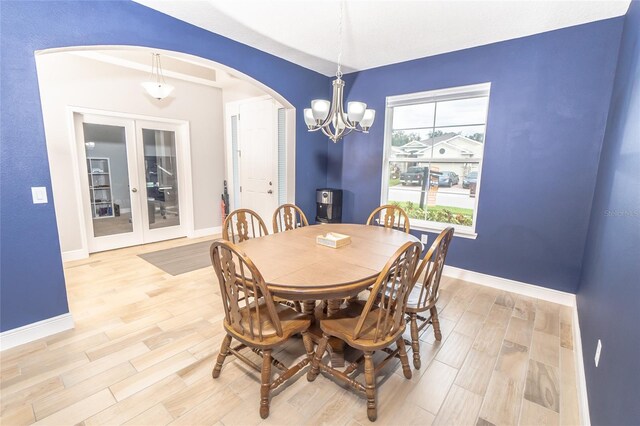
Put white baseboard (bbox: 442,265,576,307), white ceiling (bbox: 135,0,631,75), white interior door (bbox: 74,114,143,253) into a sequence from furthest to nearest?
white interior door (bbox: 74,114,143,253) → white baseboard (bbox: 442,265,576,307) → white ceiling (bbox: 135,0,631,75)

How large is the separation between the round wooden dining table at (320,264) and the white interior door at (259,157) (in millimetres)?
1908

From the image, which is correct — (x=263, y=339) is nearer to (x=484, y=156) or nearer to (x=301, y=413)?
(x=301, y=413)

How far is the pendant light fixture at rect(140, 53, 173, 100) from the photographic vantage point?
3.86 meters

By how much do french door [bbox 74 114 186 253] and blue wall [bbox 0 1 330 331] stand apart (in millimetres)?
2322

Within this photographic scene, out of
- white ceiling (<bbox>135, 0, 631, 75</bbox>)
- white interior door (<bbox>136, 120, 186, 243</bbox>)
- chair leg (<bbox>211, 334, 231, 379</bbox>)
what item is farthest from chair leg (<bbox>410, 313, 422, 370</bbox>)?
white interior door (<bbox>136, 120, 186, 243</bbox>)

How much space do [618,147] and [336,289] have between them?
7.12ft

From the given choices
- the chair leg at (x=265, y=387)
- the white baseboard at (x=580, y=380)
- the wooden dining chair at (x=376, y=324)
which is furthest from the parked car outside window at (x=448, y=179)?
the chair leg at (x=265, y=387)

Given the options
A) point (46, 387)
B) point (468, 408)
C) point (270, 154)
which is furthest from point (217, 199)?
point (468, 408)

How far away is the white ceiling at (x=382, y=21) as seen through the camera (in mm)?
2418

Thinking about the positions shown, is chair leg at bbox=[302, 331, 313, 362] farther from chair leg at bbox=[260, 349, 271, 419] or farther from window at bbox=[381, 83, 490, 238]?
window at bbox=[381, 83, 490, 238]

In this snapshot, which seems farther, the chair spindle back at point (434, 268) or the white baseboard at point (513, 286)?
the white baseboard at point (513, 286)

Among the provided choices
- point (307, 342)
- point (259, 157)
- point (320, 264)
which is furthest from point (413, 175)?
point (307, 342)

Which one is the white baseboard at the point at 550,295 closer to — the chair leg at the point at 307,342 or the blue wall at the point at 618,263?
the blue wall at the point at 618,263

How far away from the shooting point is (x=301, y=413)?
160cm
